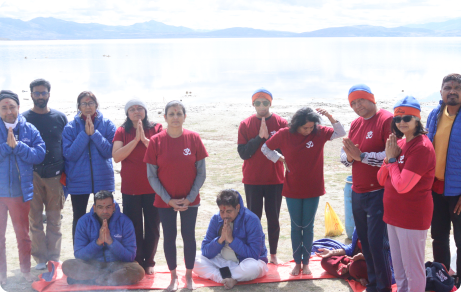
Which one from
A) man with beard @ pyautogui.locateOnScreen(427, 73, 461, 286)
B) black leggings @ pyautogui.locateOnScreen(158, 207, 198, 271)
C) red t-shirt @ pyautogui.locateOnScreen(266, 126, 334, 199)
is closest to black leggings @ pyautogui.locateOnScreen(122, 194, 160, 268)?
black leggings @ pyautogui.locateOnScreen(158, 207, 198, 271)

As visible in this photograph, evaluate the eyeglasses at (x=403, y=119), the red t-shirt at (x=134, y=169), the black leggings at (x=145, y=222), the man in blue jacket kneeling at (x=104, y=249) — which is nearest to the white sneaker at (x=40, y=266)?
the man in blue jacket kneeling at (x=104, y=249)

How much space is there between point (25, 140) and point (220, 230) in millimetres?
2258

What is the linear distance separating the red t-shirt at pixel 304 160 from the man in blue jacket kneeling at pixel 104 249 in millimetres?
1763

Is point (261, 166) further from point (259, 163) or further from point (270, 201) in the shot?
point (270, 201)

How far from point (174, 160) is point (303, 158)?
1317 millimetres

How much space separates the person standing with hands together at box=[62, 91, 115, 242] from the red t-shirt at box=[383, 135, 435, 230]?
2.93m

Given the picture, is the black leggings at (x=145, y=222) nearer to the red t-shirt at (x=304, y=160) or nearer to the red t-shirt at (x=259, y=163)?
the red t-shirt at (x=259, y=163)

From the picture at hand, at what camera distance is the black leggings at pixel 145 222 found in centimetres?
480

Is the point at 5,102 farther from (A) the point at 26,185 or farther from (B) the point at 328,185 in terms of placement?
(B) the point at 328,185

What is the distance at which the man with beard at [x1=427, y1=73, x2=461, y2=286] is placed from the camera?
417 cm

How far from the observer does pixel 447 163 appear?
4.21 meters

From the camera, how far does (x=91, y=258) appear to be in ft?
15.2

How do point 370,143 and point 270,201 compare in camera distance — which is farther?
point 270,201

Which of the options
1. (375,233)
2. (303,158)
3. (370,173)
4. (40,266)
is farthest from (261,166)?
(40,266)
